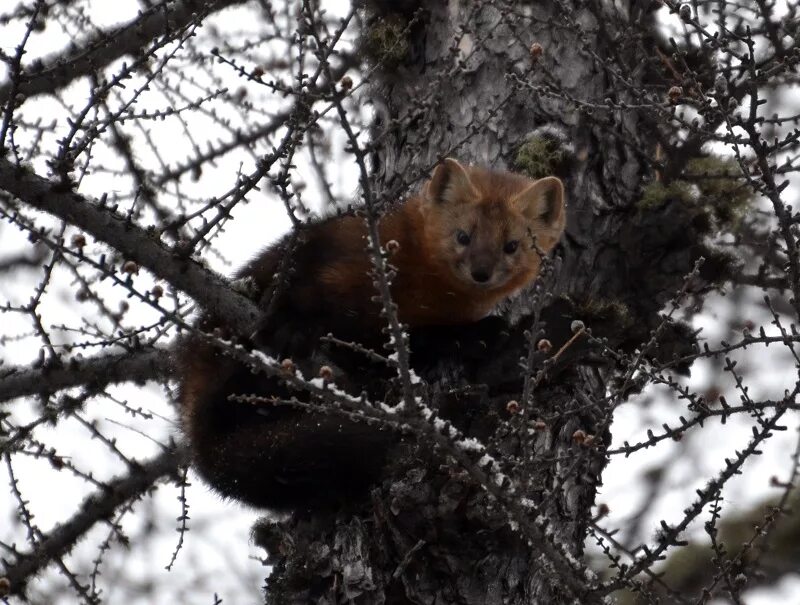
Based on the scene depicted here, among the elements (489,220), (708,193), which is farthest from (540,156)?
(708,193)

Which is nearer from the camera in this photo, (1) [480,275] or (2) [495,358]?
(2) [495,358]

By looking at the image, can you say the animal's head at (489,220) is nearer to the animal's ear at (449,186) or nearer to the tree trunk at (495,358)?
the animal's ear at (449,186)

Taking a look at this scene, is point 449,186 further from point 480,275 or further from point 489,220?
point 480,275

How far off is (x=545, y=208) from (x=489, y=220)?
0.35m

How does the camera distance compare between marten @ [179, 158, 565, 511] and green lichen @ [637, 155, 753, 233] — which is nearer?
marten @ [179, 158, 565, 511]

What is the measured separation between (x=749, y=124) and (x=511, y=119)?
7.30 feet

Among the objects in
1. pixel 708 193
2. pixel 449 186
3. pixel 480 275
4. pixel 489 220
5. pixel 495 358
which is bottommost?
pixel 495 358

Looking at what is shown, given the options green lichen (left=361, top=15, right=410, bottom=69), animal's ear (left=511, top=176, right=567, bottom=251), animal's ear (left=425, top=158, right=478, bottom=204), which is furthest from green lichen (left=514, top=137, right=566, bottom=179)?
green lichen (left=361, top=15, right=410, bottom=69)

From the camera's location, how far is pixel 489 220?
568 centimetres

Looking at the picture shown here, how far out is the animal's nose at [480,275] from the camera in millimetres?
5371

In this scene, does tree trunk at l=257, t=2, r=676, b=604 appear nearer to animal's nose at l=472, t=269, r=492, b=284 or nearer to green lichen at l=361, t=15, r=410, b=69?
green lichen at l=361, t=15, r=410, b=69

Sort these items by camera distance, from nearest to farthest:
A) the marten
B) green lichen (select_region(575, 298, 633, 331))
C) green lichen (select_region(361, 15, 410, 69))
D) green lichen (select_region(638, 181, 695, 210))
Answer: the marten
green lichen (select_region(575, 298, 633, 331))
green lichen (select_region(638, 181, 695, 210))
green lichen (select_region(361, 15, 410, 69))

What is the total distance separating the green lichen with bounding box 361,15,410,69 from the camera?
5812 millimetres

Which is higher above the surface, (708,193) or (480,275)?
(708,193)
